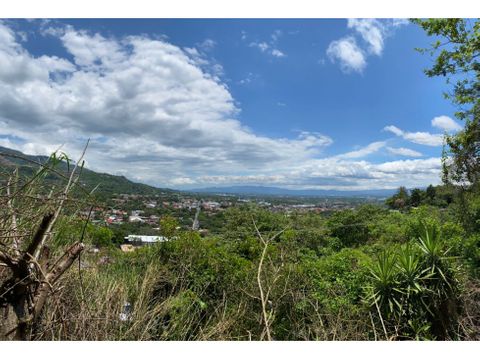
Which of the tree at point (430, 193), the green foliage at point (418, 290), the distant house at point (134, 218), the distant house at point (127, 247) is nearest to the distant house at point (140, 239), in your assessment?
the distant house at point (127, 247)

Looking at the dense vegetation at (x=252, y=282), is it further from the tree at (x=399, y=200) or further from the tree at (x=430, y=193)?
the tree at (x=399, y=200)

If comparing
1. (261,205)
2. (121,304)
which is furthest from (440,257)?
(261,205)

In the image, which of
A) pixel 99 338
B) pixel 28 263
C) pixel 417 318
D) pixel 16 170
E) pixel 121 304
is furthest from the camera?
pixel 417 318

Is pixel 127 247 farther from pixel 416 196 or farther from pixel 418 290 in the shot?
pixel 416 196

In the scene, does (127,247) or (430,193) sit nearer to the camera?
(127,247)

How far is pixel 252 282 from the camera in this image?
420 cm

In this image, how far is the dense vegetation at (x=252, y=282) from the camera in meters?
2.02

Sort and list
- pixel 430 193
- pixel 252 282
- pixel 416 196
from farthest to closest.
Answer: pixel 416 196 → pixel 430 193 → pixel 252 282

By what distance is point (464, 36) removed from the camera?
21.2 feet

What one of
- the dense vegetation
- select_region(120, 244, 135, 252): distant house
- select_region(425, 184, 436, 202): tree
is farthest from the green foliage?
select_region(425, 184, 436, 202): tree

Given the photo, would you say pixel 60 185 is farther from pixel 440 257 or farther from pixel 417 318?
pixel 440 257

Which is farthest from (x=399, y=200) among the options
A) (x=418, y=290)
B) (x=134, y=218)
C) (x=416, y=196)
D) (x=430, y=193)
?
(x=134, y=218)

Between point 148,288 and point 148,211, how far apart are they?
3.75 meters

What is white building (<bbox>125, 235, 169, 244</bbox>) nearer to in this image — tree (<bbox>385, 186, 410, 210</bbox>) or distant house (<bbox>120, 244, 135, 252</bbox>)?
distant house (<bbox>120, 244, 135, 252</bbox>)
